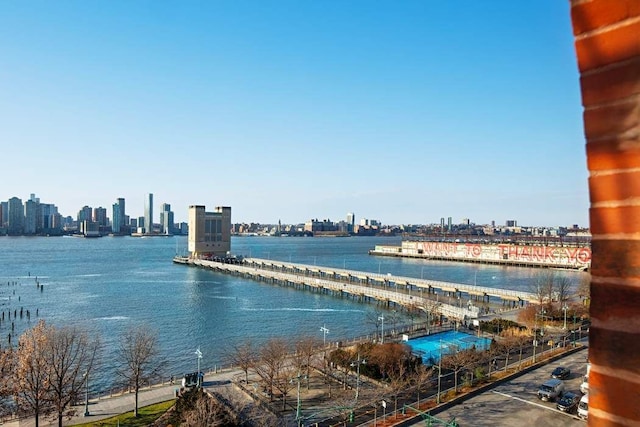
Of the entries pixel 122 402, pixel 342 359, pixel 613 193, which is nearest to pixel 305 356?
pixel 342 359

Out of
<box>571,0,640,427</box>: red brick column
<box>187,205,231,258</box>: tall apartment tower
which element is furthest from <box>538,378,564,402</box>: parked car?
<box>187,205,231,258</box>: tall apartment tower

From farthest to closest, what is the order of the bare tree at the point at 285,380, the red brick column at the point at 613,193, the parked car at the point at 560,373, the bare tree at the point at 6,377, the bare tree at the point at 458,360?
1. the bare tree at the point at 458,360
2. the parked car at the point at 560,373
3. the bare tree at the point at 285,380
4. the bare tree at the point at 6,377
5. the red brick column at the point at 613,193

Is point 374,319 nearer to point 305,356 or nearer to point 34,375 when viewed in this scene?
point 305,356

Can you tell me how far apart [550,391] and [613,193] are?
19.1 m

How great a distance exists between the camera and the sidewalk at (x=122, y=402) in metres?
17.8

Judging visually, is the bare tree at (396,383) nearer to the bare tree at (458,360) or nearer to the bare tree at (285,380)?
the bare tree at (458,360)

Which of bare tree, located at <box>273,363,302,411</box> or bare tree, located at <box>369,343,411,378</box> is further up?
bare tree, located at <box>369,343,411,378</box>

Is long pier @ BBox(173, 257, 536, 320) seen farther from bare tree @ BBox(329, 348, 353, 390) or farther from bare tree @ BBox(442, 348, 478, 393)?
bare tree @ BBox(329, 348, 353, 390)

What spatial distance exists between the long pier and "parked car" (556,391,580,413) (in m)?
16.9

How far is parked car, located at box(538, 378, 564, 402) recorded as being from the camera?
56.7ft

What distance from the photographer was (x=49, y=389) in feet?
55.3

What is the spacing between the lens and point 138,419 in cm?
1747

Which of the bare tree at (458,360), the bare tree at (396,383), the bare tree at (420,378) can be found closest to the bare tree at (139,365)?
the bare tree at (396,383)

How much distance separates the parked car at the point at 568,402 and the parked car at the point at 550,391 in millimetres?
299
